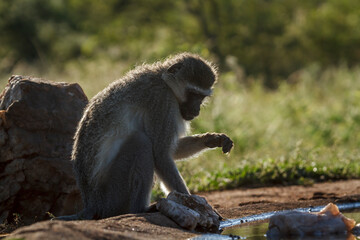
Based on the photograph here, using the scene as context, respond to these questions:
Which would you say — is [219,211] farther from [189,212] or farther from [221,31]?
[221,31]

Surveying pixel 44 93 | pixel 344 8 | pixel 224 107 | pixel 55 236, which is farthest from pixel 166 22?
pixel 55 236

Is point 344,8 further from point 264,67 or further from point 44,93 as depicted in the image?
point 44,93

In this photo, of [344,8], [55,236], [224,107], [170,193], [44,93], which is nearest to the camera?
[55,236]

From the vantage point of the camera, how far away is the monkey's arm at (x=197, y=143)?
21.5 feet

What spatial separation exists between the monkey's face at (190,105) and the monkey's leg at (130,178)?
648mm

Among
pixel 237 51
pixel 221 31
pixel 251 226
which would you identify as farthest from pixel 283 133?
pixel 221 31

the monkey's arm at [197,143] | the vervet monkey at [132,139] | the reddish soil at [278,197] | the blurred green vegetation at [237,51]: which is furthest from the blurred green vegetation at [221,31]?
the vervet monkey at [132,139]

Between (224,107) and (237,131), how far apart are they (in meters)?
1.05

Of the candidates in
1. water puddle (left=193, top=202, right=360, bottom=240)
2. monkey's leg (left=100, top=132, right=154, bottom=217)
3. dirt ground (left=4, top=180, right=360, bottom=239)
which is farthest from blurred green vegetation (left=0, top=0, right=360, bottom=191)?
monkey's leg (left=100, top=132, right=154, bottom=217)

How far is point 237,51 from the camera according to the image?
28.7m

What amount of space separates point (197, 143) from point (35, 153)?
70.3 inches

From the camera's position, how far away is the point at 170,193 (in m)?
5.80

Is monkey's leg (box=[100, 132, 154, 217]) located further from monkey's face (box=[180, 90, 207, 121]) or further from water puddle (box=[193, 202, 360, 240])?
water puddle (box=[193, 202, 360, 240])

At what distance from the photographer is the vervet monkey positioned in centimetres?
580
